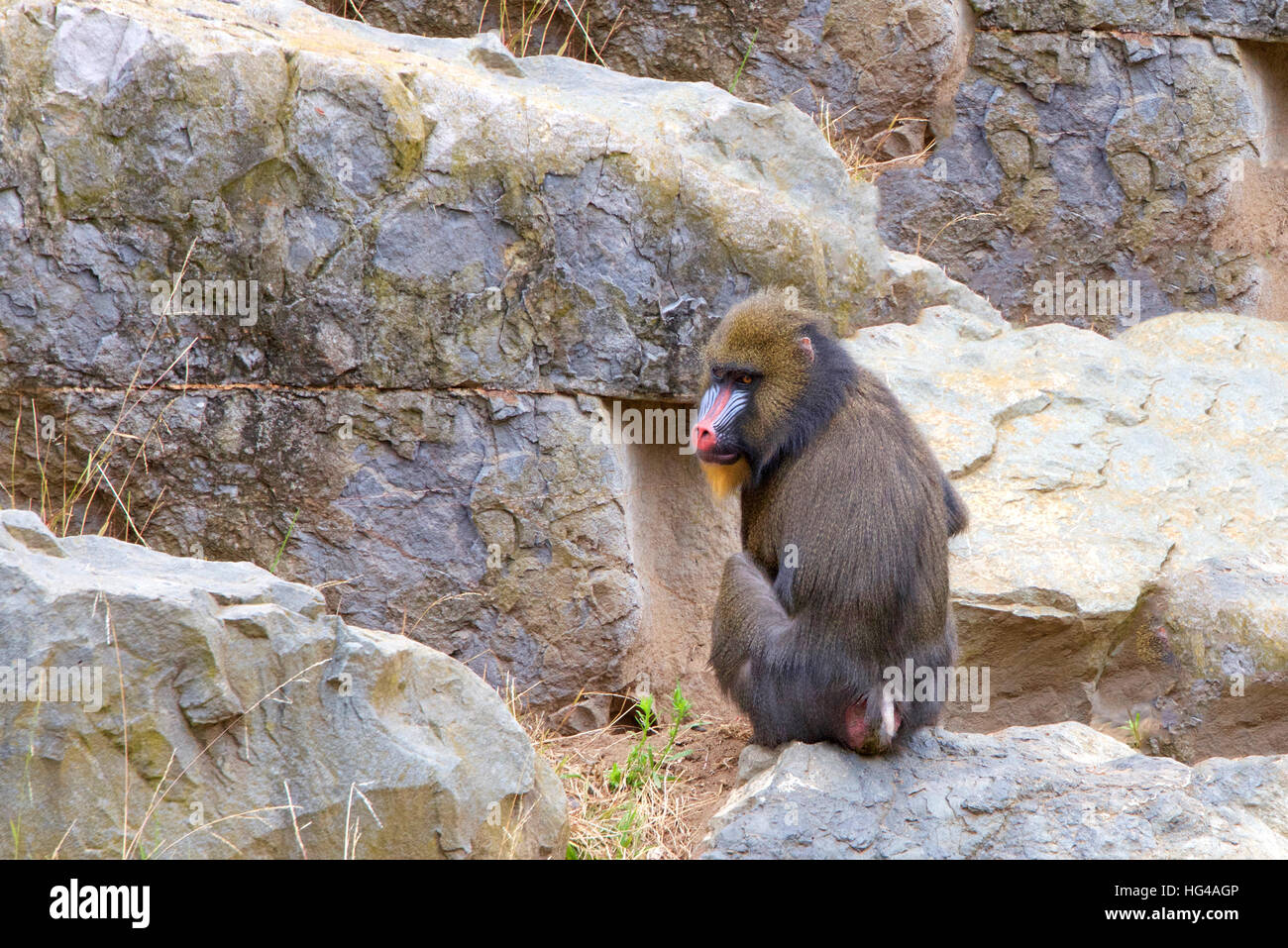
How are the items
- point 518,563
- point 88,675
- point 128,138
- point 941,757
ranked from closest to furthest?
point 88,675, point 941,757, point 128,138, point 518,563

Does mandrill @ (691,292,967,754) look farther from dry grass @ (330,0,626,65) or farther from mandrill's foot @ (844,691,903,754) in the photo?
dry grass @ (330,0,626,65)

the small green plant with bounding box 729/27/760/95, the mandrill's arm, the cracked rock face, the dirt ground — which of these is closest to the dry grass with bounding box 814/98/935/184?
the small green plant with bounding box 729/27/760/95

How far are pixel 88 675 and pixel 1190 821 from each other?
348 cm

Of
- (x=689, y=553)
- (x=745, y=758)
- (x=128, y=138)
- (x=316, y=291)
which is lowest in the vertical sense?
(x=745, y=758)

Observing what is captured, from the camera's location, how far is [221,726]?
3865 millimetres

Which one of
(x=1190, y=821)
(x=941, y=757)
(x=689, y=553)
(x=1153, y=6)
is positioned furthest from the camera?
(x=1153, y=6)

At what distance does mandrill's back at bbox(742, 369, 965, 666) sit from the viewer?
4746mm

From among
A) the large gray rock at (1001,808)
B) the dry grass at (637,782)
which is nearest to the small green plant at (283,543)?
the dry grass at (637,782)

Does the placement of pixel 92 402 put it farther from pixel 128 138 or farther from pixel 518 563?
pixel 518 563

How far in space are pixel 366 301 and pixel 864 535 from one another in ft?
7.83

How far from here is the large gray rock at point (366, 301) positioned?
17.7 ft

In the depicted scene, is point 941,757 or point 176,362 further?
point 176,362

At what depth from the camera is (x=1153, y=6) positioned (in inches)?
357

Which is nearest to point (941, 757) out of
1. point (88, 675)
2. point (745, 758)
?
point (745, 758)
